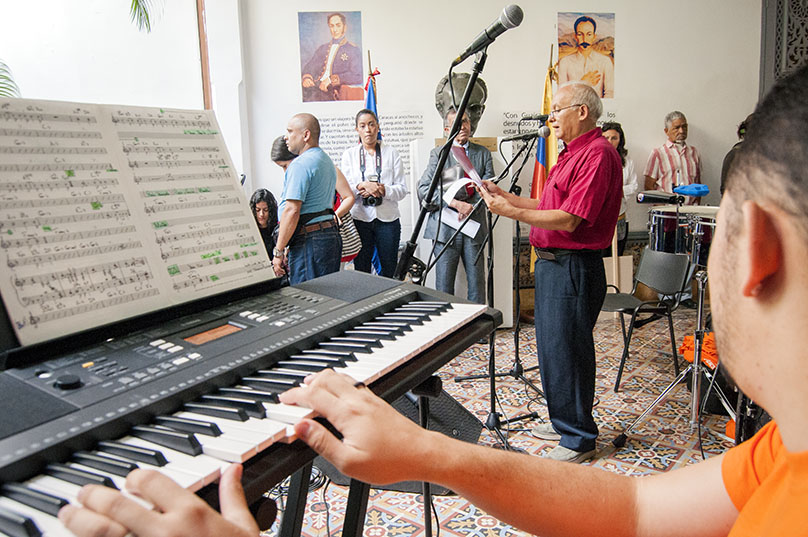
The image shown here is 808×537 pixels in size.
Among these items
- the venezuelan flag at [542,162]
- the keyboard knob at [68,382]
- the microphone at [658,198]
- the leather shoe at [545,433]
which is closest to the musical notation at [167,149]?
the keyboard knob at [68,382]

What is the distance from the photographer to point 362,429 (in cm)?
75

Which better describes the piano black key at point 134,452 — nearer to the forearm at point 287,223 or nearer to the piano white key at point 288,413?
the piano white key at point 288,413

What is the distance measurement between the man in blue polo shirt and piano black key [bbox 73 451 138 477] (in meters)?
3.03

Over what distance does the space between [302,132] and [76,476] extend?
338 centimetres

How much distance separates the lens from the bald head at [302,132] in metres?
3.88

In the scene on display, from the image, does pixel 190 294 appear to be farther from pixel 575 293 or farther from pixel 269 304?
pixel 575 293

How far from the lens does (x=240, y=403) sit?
0.91 m

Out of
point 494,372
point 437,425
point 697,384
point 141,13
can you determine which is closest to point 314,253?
point 494,372

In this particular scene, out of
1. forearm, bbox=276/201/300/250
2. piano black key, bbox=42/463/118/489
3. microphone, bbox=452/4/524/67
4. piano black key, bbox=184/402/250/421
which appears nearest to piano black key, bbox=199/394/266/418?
piano black key, bbox=184/402/250/421

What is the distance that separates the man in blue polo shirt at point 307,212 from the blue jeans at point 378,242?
111 centimetres

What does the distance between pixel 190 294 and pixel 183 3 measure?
16.0ft

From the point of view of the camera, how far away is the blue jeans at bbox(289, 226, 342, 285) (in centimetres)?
390

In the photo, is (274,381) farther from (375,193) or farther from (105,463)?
(375,193)

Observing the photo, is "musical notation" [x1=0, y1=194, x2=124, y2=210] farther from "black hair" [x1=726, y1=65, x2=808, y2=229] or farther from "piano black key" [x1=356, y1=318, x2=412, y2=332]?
"black hair" [x1=726, y1=65, x2=808, y2=229]
